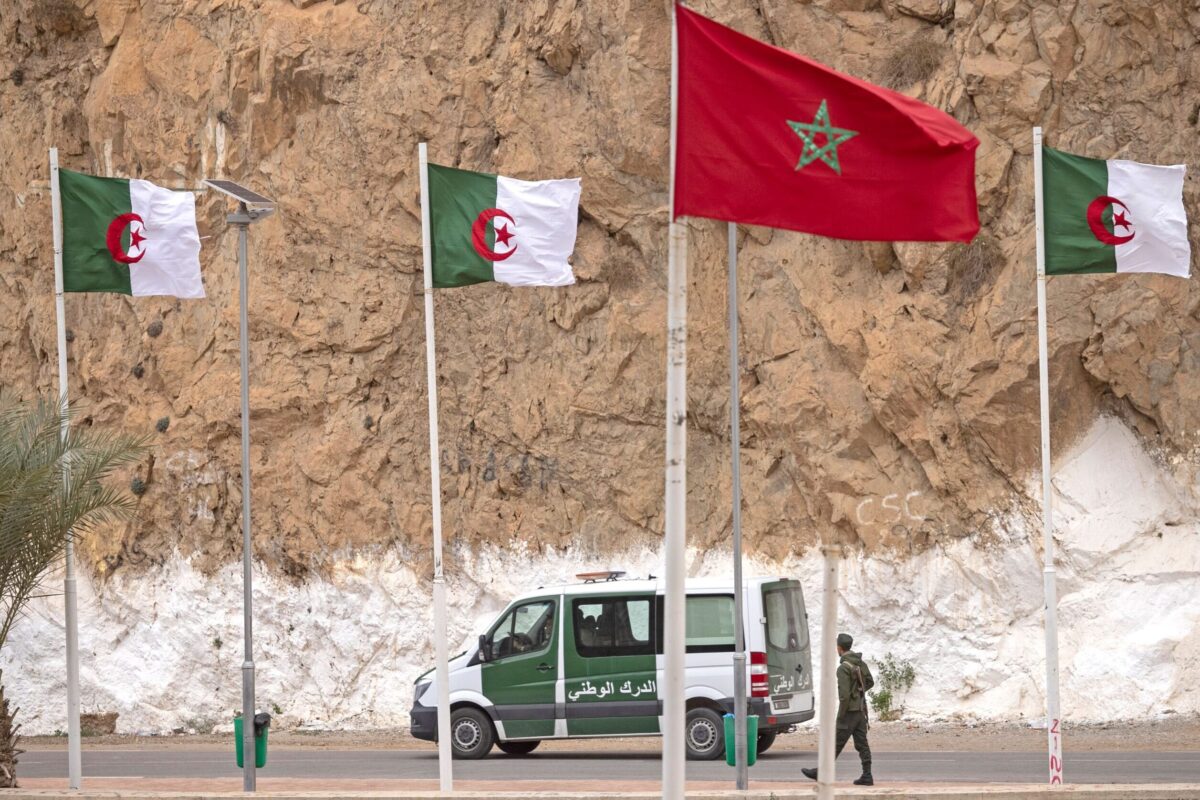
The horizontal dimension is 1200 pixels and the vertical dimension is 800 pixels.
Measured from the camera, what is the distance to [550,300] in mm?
28484

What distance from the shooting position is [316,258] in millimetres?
29672

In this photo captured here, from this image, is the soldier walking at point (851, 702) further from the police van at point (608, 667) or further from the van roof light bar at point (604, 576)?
the van roof light bar at point (604, 576)

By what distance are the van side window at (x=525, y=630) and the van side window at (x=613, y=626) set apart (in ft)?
1.22

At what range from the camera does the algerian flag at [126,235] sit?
1598cm

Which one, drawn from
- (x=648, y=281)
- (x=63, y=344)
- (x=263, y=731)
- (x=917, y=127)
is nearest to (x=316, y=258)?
(x=648, y=281)

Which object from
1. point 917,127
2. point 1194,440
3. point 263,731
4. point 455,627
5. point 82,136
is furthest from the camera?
point 82,136

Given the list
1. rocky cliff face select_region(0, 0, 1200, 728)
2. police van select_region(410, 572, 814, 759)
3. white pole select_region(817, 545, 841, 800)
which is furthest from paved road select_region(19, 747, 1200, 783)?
white pole select_region(817, 545, 841, 800)

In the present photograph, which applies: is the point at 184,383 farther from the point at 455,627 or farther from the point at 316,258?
the point at 455,627

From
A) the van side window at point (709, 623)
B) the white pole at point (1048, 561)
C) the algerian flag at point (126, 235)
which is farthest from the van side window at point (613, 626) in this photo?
the algerian flag at point (126, 235)

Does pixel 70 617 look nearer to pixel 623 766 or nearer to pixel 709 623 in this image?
pixel 623 766

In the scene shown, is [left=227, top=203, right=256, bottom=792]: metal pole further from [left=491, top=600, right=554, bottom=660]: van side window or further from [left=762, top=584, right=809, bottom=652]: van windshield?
[left=762, top=584, right=809, bottom=652]: van windshield

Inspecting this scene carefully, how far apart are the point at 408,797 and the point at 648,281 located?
1767 centimetres

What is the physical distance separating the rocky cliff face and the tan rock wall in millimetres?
59

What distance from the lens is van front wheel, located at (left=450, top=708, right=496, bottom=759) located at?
61.7 ft
